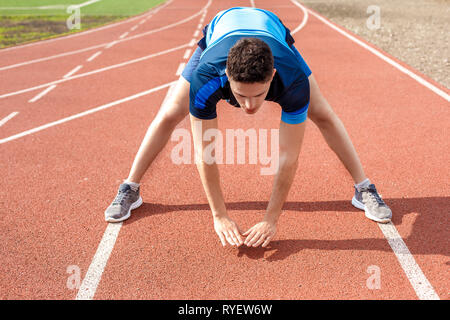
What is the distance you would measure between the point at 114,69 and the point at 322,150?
5.61 meters

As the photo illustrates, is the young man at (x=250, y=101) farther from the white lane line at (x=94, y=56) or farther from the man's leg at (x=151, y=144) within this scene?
the white lane line at (x=94, y=56)

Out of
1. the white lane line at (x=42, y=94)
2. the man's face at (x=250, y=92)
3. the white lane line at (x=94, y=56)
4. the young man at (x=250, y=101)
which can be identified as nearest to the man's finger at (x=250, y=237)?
the young man at (x=250, y=101)

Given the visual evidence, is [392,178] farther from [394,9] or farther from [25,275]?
[394,9]

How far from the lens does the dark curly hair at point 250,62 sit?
202 centimetres

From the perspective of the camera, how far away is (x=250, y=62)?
201 cm

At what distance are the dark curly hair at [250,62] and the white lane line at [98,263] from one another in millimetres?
1770

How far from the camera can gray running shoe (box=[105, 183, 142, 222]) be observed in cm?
341

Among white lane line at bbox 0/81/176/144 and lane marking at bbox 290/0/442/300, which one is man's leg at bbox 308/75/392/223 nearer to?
lane marking at bbox 290/0/442/300

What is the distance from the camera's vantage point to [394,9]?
53.4ft

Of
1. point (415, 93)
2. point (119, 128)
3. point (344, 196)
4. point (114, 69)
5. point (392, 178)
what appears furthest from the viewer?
point (114, 69)

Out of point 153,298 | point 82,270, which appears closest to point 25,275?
point 82,270

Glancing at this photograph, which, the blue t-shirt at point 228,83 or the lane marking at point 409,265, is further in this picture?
the lane marking at point 409,265

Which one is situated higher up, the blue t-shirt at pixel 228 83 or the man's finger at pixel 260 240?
the blue t-shirt at pixel 228 83

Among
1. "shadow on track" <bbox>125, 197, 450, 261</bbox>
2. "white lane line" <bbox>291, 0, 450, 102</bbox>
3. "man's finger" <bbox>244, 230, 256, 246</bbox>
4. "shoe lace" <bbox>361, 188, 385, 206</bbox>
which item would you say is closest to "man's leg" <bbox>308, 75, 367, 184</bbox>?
"shoe lace" <bbox>361, 188, 385, 206</bbox>
